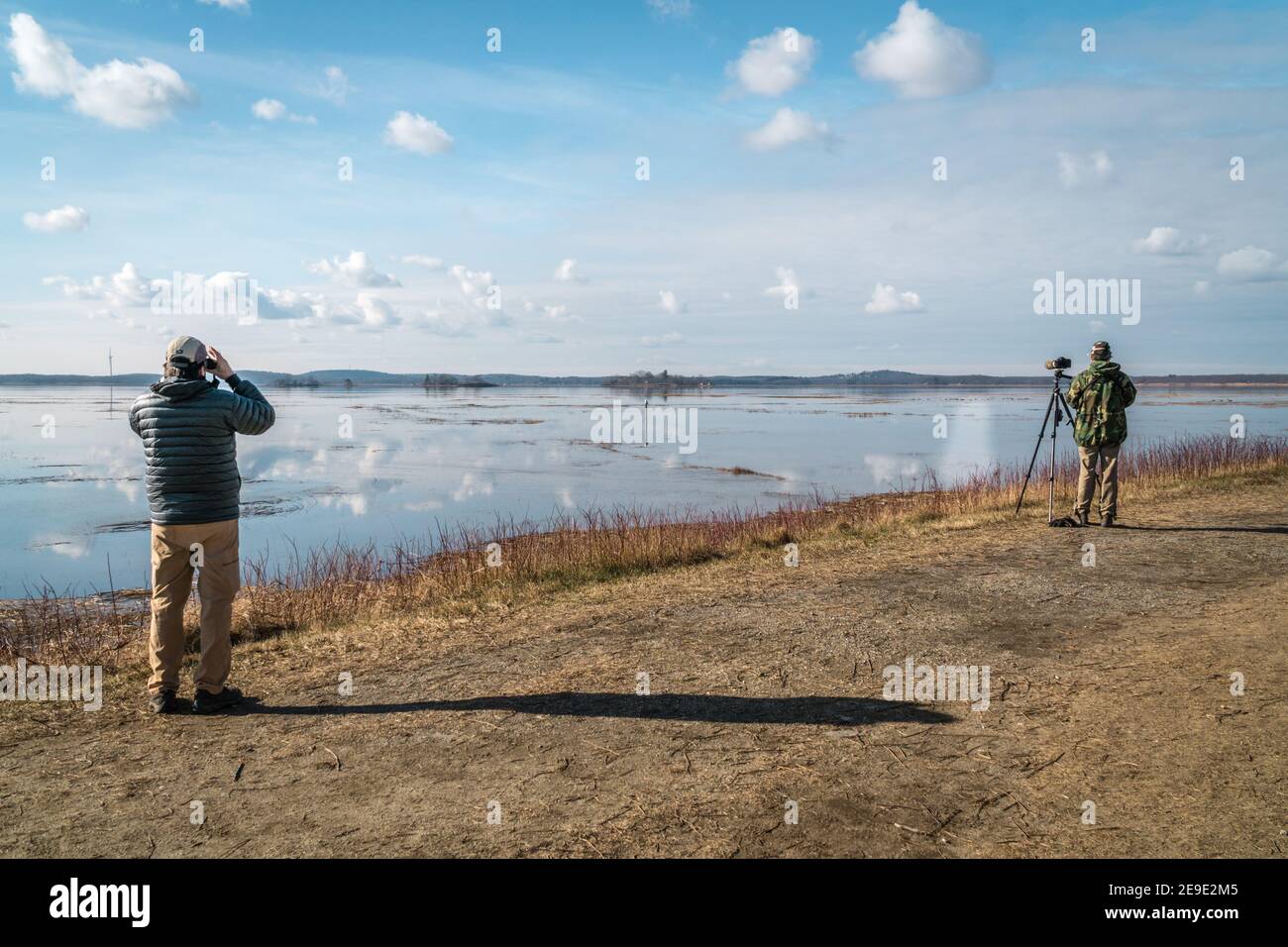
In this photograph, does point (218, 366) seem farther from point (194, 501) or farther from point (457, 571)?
point (457, 571)

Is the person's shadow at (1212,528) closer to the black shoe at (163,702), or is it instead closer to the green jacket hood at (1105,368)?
the green jacket hood at (1105,368)

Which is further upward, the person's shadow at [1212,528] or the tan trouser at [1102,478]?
the tan trouser at [1102,478]

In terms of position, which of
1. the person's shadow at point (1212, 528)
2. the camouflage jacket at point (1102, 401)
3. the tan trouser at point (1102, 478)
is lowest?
the person's shadow at point (1212, 528)

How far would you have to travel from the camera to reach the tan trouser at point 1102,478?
11.9m

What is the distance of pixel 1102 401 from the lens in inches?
460

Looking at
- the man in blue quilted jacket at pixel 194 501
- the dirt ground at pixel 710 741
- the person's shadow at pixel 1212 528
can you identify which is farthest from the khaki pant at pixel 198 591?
the person's shadow at pixel 1212 528

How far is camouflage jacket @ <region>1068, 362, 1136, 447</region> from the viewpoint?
38.3 feet

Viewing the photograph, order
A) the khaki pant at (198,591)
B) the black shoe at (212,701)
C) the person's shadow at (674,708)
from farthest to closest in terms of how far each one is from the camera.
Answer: the black shoe at (212,701)
the khaki pant at (198,591)
the person's shadow at (674,708)

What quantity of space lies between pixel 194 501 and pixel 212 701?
52.0 inches

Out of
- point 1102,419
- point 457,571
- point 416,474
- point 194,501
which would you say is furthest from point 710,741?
point 416,474

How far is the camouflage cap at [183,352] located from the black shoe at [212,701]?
6.93ft

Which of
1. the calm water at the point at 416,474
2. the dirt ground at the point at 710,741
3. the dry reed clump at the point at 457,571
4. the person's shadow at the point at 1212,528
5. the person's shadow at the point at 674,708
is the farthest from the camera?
the calm water at the point at 416,474

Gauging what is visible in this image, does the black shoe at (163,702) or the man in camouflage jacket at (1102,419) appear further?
the man in camouflage jacket at (1102,419)
